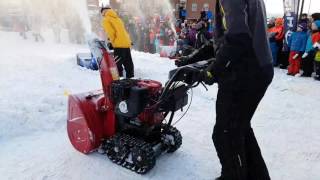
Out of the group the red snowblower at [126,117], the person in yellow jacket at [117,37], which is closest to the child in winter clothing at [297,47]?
the person in yellow jacket at [117,37]

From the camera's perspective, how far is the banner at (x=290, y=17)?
9.43 metres

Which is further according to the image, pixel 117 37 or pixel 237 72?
pixel 117 37

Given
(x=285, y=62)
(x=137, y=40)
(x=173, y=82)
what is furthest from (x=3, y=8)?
(x=173, y=82)

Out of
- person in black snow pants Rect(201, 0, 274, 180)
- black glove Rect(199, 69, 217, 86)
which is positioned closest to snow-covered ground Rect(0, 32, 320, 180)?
person in black snow pants Rect(201, 0, 274, 180)

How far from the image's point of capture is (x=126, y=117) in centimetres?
330

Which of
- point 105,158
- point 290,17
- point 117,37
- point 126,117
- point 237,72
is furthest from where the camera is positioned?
point 290,17

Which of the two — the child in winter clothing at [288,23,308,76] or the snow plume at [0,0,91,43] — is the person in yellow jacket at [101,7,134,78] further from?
the snow plume at [0,0,91,43]

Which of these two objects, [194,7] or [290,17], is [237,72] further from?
[194,7]

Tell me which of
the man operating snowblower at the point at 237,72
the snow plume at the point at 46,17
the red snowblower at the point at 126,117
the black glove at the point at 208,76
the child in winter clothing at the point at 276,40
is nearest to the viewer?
the man operating snowblower at the point at 237,72

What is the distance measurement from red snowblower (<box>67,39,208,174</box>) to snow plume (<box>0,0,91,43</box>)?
45.1ft

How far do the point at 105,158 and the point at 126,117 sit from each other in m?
0.54

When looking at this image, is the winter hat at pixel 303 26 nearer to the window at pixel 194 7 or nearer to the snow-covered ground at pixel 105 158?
the snow-covered ground at pixel 105 158

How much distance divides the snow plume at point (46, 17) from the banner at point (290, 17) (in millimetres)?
10343

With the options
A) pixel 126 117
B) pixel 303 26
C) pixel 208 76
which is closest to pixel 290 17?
pixel 303 26
